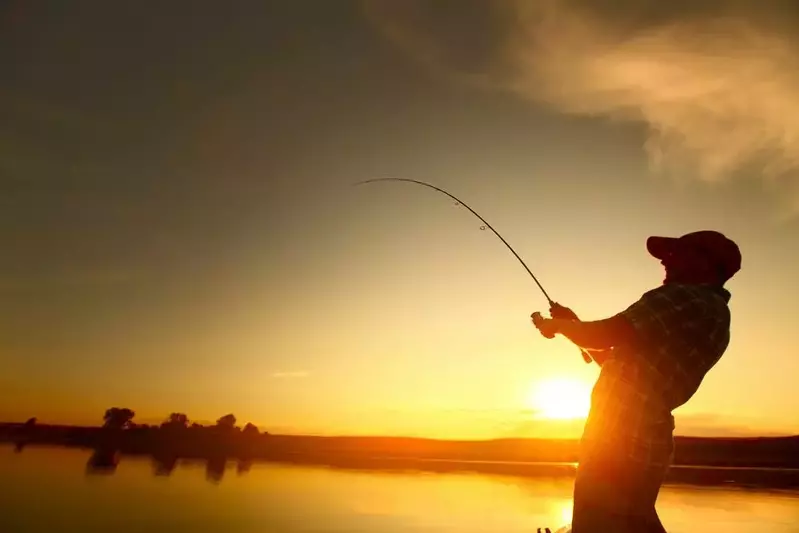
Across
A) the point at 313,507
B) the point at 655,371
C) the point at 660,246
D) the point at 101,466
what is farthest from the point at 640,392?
the point at 101,466

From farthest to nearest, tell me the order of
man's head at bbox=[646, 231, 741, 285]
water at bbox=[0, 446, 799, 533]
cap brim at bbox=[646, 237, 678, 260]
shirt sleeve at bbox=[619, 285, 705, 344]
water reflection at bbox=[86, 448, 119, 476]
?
water reflection at bbox=[86, 448, 119, 476] → water at bbox=[0, 446, 799, 533] → cap brim at bbox=[646, 237, 678, 260] → man's head at bbox=[646, 231, 741, 285] → shirt sleeve at bbox=[619, 285, 705, 344]

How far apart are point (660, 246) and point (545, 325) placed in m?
0.93

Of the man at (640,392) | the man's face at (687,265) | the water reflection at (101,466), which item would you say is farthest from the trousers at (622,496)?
the water reflection at (101,466)

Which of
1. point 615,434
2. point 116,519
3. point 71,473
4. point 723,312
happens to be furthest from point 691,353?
point 71,473

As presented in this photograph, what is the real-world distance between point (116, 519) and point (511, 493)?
31727mm

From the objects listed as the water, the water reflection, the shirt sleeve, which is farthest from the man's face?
the water reflection

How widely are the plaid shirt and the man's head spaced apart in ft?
0.61

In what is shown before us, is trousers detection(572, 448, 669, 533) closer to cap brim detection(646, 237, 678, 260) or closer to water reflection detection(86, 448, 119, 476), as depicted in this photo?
cap brim detection(646, 237, 678, 260)

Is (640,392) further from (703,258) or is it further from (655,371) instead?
(703,258)

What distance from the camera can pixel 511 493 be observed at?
50188 mm

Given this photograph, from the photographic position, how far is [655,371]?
3.63 metres

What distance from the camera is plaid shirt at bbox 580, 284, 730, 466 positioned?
11.9 feet

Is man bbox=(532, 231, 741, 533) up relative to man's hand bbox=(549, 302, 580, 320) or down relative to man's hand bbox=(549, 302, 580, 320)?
down

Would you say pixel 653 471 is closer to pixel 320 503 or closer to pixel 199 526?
pixel 199 526
